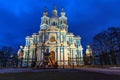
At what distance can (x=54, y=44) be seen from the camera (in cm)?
7012

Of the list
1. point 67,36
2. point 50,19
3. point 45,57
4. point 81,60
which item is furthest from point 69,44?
point 45,57

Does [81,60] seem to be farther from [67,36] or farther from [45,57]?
[45,57]

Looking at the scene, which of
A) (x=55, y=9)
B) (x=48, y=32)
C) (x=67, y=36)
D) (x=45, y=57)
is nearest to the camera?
(x=45, y=57)

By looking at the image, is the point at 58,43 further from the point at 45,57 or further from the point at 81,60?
the point at 45,57

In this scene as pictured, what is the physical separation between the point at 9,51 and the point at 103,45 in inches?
1546

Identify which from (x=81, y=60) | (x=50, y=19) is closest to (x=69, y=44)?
(x=81, y=60)

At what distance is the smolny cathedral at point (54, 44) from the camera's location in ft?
225

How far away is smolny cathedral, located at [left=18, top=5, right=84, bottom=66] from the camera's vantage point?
225 feet

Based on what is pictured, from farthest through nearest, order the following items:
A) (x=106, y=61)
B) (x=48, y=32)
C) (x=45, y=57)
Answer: (x=48, y=32) → (x=106, y=61) → (x=45, y=57)

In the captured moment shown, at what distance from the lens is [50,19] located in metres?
85.9

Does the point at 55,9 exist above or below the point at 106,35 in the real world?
above

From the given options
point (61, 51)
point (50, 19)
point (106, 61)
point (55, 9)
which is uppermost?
point (55, 9)

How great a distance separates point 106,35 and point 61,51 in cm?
2491

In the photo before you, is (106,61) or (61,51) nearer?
(106,61)
